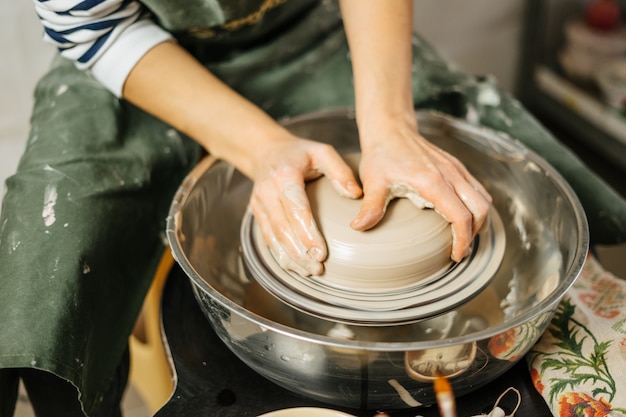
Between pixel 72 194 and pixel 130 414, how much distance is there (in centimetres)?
76

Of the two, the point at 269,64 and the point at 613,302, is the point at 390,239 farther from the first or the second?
the point at 269,64

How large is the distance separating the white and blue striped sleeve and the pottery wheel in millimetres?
403

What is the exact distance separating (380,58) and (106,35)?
44 cm

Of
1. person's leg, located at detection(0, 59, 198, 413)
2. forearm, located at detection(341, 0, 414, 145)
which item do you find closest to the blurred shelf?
forearm, located at detection(341, 0, 414, 145)

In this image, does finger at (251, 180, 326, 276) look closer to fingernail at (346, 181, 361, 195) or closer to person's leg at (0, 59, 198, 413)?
fingernail at (346, 181, 361, 195)

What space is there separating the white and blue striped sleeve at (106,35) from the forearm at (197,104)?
18 mm

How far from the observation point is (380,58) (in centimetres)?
107

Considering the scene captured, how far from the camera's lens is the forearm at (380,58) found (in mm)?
1025

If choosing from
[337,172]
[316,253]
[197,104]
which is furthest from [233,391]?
[197,104]

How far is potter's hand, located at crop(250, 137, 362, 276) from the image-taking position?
2.85 feet

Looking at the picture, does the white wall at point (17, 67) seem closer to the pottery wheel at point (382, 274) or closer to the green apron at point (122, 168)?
the green apron at point (122, 168)

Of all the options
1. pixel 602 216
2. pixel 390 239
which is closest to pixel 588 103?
pixel 602 216

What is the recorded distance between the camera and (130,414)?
1.56 metres

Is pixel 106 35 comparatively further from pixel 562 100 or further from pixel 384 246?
pixel 562 100
